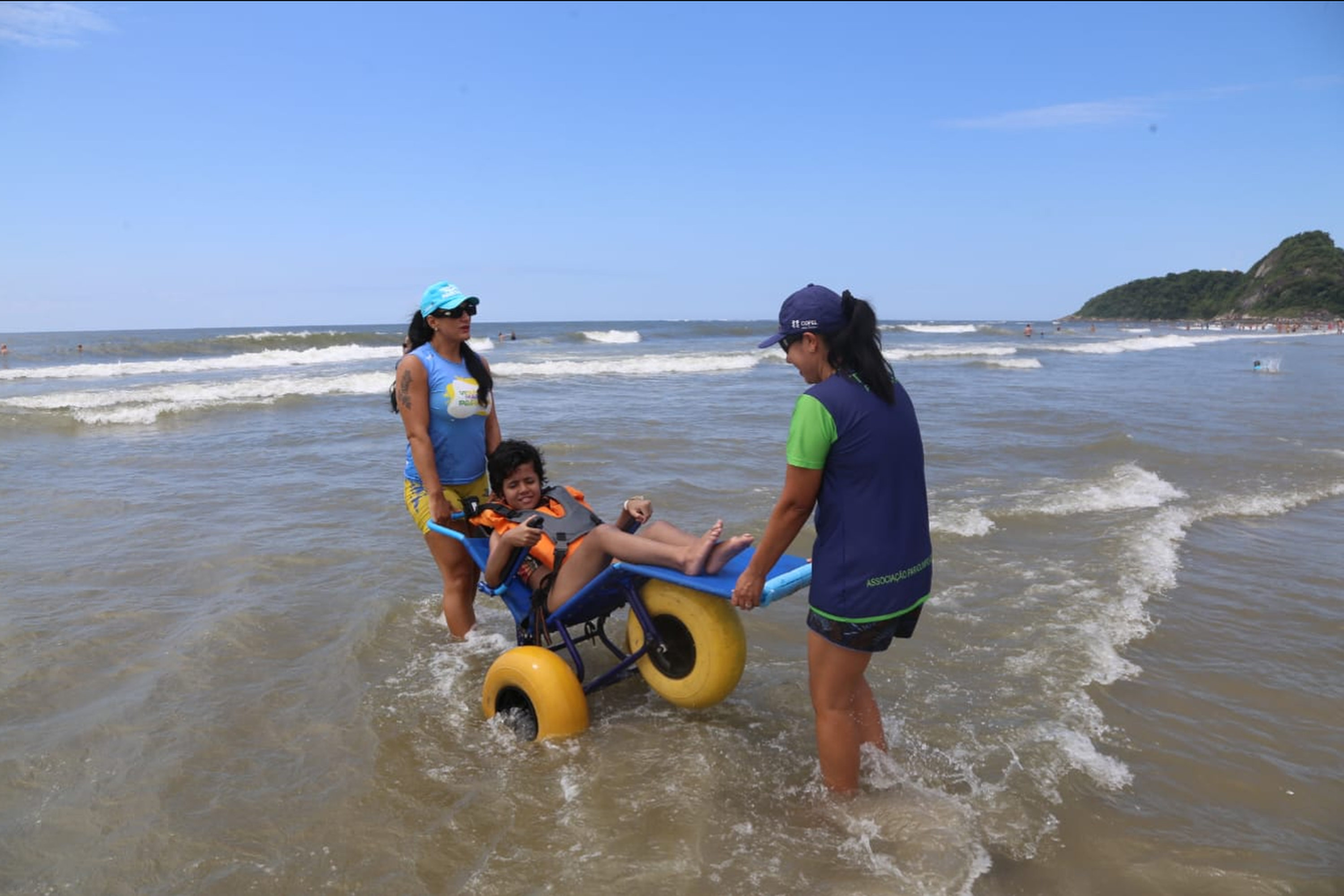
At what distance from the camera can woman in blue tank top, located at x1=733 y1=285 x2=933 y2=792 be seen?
3.01m

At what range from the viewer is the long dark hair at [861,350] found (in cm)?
302

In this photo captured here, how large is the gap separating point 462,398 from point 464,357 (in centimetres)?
27

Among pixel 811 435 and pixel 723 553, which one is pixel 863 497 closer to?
pixel 811 435

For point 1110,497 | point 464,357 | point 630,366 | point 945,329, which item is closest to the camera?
point 464,357

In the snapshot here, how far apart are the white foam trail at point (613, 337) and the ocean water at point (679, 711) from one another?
145 feet

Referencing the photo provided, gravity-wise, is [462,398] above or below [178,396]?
above

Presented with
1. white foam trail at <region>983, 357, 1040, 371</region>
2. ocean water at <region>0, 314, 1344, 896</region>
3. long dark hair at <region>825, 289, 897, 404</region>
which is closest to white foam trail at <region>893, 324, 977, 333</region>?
white foam trail at <region>983, 357, 1040, 371</region>

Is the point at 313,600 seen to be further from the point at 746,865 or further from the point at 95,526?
the point at 746,865

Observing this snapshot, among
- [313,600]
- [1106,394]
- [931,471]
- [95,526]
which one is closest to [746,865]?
[313,600]

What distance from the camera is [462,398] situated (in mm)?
4672

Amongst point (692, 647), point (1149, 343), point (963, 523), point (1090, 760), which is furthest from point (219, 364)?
point (1149, 343)

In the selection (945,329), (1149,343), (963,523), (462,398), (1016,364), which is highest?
(945,329)

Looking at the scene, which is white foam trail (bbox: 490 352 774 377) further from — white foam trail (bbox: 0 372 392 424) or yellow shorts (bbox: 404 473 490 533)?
yellow shorts (bbox: 404 473 490 533)

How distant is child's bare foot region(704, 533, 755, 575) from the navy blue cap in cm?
98
